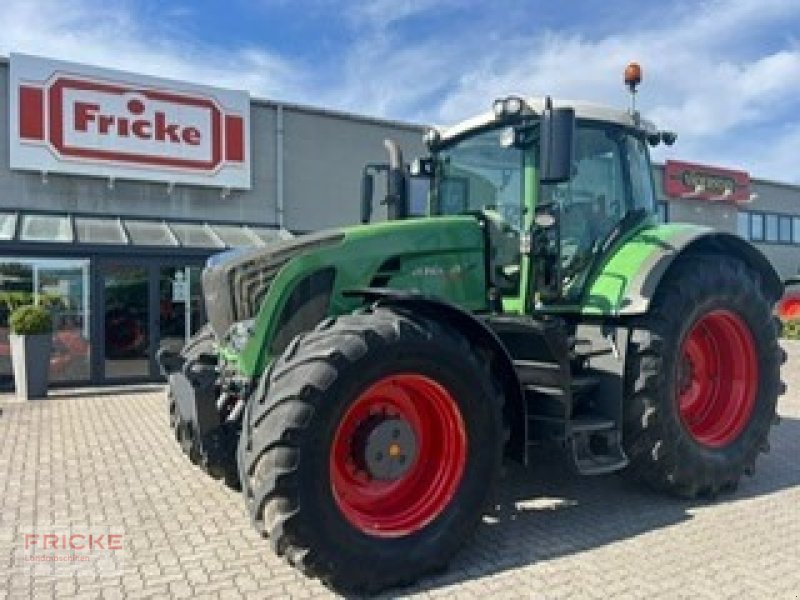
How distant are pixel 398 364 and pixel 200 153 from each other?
12232mm

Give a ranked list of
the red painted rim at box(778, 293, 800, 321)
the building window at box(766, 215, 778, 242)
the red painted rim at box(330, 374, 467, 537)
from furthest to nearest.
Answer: the building window at box(766, 215, 778, 242) → the red painted rim at box(778, 293, 800, 321) → the red painted rim at box(330, 374, 467, 537)

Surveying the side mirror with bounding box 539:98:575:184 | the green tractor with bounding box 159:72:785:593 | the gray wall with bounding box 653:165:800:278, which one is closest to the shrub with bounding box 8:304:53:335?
the green tractor with bounding box 159:72:785:593

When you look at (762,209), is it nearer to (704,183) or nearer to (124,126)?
(704,183)

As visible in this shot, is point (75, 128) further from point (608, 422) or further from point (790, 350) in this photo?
point (790, 350)

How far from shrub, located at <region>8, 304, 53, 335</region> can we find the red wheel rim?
31.4 ft

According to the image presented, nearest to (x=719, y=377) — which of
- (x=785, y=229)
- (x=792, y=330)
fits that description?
(x=792, y=330)

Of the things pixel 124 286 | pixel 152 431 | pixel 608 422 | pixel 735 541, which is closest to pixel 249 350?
pixel 608 422

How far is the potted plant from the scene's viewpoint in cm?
1099

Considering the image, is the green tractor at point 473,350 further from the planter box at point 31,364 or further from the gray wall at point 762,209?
the gray wall at point 762,209

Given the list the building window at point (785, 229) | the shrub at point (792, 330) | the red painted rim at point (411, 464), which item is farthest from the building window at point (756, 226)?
the red painted rim at point (411, 464)

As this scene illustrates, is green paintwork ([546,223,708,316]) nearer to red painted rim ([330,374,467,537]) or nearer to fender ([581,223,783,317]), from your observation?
fender ([581,223,783,317])

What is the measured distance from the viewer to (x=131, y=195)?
560 inches

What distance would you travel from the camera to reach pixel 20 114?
13078 mm

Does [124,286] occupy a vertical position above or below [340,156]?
below
